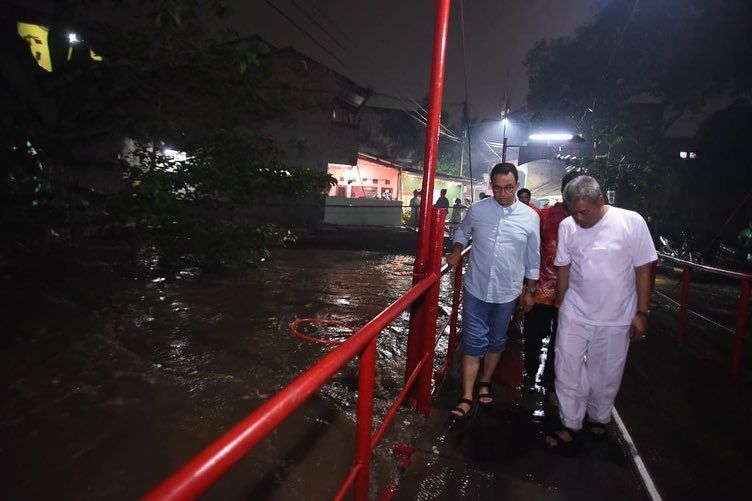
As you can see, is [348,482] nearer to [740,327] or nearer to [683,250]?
[740,327]

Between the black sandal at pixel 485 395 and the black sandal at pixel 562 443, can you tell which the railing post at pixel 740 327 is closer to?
the black sandal at pixel 562 443

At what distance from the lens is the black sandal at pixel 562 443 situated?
2.79 meters

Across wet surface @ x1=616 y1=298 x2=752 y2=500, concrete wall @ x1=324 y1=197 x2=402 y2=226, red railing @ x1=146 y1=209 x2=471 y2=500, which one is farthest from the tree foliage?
red railing @ x1=146 y1=209 x2=471 y2=500

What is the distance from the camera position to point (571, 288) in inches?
112

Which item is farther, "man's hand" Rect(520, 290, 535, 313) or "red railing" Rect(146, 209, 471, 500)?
"man's hand" Rect(520, 290, 535, 313)

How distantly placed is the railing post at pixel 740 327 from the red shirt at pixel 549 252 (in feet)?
6.24

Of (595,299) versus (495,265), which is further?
(495,265)

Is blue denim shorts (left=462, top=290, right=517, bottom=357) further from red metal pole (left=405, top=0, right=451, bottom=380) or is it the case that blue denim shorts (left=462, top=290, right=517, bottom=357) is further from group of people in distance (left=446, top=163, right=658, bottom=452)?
red metal pole (left=405, top=0, right=451, bottom=380)

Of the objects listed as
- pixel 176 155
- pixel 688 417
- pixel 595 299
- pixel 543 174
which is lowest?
pixel 688 417

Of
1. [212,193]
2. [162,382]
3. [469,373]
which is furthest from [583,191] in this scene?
[212,193]

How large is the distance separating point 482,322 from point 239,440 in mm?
2589

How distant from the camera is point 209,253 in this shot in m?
8.42

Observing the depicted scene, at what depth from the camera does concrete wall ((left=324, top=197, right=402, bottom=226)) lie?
18172 mm

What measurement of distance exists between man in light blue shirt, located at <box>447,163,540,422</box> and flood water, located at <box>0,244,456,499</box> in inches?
29.5
